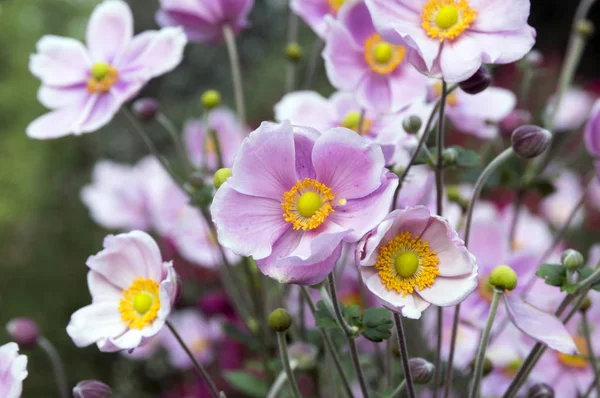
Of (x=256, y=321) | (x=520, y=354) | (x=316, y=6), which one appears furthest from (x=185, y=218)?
(x=520, y=354)

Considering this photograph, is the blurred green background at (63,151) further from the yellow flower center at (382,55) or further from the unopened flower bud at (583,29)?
the unopened flower bud at (583,29)

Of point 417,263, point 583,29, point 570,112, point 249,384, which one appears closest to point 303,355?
point 249,384

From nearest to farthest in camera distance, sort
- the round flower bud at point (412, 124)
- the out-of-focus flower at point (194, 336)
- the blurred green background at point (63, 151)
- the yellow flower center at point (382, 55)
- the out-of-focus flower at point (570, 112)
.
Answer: the round flower bud at point (412, 124), the yellow flower center at point (382, 55), the out-of-focus flower at point (194, 336), the out-of-focus flower at point (570, 112), the blurred green background at point (63, 151)

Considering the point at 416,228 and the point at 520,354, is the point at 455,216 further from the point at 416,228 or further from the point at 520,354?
the point at 416,228

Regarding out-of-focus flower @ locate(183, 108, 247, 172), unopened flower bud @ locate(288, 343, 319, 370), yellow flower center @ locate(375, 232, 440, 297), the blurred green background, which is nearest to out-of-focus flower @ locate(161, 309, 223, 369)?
the blurred green background

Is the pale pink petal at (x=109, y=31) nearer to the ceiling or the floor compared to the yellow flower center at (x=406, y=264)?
nearer to the ceiling

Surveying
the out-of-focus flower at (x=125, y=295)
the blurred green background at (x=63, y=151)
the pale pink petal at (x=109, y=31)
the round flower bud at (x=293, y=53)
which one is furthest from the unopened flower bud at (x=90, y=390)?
the blurred green background at (x=63, y=151)
